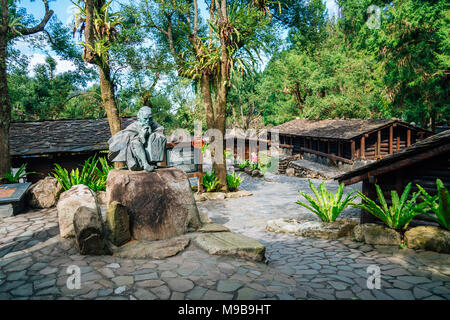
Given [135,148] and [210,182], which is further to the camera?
[210,182]

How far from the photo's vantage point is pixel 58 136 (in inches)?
474

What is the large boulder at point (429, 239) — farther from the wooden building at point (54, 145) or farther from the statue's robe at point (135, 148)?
the wooden building at point (54, 145)

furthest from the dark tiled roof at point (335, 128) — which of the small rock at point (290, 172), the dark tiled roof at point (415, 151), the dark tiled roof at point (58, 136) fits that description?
the dark tiled roof at point (58, 136)

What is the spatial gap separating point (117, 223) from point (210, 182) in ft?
26.1

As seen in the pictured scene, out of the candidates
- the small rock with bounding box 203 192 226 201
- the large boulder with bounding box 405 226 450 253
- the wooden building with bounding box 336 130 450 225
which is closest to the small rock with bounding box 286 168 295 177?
the small rock with bounding box 203 192 226 201

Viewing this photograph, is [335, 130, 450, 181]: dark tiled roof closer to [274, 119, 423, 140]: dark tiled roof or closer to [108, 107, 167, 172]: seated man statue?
[108, 107, 167, 172]: seated man statue

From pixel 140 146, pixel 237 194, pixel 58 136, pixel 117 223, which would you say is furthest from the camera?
pixel 237 194

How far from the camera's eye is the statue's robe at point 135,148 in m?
5.43

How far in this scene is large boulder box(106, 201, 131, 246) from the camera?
455 centimetres

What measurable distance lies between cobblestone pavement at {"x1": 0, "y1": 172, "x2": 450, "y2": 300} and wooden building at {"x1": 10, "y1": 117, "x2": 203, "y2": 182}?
539 cm

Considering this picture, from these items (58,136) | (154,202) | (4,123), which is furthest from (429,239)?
(58,136)

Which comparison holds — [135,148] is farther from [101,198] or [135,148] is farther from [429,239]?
[429,239]

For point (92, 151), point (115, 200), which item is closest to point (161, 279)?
point (115, 200)

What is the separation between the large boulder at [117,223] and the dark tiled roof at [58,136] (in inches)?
289
